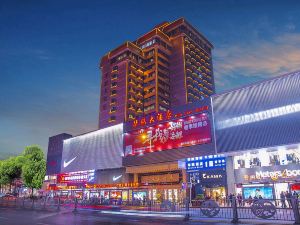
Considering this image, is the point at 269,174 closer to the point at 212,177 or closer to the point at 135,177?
the point at 212,177

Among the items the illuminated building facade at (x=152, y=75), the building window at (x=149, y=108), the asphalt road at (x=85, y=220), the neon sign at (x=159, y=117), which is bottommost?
the asphalt road at (x=85, y=220)

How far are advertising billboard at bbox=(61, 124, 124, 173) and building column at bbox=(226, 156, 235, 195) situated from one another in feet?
69.6

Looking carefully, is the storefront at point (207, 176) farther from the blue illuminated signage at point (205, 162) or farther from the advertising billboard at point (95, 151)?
the advertising billboard at point (95, 151)

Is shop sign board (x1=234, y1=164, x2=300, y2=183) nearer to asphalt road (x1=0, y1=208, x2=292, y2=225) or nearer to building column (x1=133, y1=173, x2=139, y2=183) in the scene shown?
asphalt road (x1=0, y1=208, x2=292, y2=225)

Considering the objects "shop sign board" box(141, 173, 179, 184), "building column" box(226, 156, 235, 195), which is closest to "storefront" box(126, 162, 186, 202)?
"shop sign board" box(141, 173, 179, 184)

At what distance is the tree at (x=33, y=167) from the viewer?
157 ft

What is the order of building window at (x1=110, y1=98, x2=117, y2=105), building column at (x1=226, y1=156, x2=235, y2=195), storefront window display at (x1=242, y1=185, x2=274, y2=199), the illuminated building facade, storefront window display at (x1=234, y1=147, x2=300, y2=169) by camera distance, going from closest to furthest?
1. storefront window display at (x1=234, y1=147, x2=300, y2=169)
2. storefront window display at (x1=242, y1=185, x2=274, y2=199)
3. building column at (x1=226, y1=156, x2=235, y2=195)
4. the illuminated building facade
5. building window at (x1=110, y1=98, x2=117, y2=105)

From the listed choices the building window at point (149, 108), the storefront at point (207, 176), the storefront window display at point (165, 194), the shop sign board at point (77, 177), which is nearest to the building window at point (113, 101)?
the building window at point (149, 108)

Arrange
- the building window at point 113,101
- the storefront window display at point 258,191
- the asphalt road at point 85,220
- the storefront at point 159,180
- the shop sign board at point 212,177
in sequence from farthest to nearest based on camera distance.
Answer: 1. the building window at point 113,101
2. the storefront at point 159,180
3. the shop sign board at point 212,177
4. the storefront window display at point 258,191
5. the asphalt road at point 85,220

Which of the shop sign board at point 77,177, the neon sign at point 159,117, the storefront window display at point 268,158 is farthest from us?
the shop sign board at point 77,177

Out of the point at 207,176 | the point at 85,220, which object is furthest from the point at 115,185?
the point at 85,220

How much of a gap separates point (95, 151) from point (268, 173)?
35766 millimetres

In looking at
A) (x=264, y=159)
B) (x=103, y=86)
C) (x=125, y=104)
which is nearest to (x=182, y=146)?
(x=264, y=159)

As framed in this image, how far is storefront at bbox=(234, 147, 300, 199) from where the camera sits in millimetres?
30922
